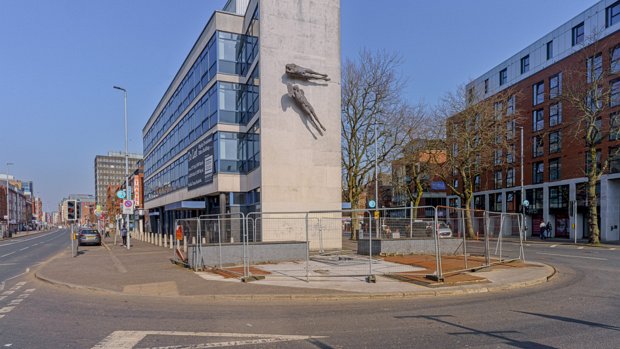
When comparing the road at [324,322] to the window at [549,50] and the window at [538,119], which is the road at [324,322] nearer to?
the window at [538,119]

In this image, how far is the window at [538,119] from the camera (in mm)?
43062

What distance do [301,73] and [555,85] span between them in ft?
103

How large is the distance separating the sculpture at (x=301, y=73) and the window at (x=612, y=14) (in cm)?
2782

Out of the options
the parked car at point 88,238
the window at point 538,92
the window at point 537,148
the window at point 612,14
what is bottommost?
the parked car at point 88,238

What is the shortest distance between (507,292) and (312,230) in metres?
10.9

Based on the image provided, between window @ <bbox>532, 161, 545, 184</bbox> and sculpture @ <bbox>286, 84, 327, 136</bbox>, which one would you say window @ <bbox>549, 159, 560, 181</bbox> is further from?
sculpture @ <bbox>286, 84, 327, 136</bbox>

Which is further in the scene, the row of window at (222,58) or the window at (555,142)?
the window at (555,142)

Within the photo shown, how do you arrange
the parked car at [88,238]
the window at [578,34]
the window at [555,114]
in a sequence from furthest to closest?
the window at [555,114] < the window at [578,34] < the parked car at [88,238]

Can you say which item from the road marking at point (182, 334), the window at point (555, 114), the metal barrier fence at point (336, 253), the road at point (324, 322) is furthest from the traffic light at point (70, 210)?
the window at point (555, 114)

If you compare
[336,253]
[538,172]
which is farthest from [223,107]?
[538,172]

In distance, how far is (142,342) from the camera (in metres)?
6.13

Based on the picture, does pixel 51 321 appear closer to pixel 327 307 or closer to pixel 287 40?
pixel 327 307

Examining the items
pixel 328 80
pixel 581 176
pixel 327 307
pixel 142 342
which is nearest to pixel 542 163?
pixel 581 176

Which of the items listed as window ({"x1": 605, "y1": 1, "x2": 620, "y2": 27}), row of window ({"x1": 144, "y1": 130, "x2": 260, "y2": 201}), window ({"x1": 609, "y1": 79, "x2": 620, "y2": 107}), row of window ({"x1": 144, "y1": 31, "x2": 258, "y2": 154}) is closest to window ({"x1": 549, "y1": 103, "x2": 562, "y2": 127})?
window ({"x1": 609, "y1": 79, "x2": 620, "y2": 107})
